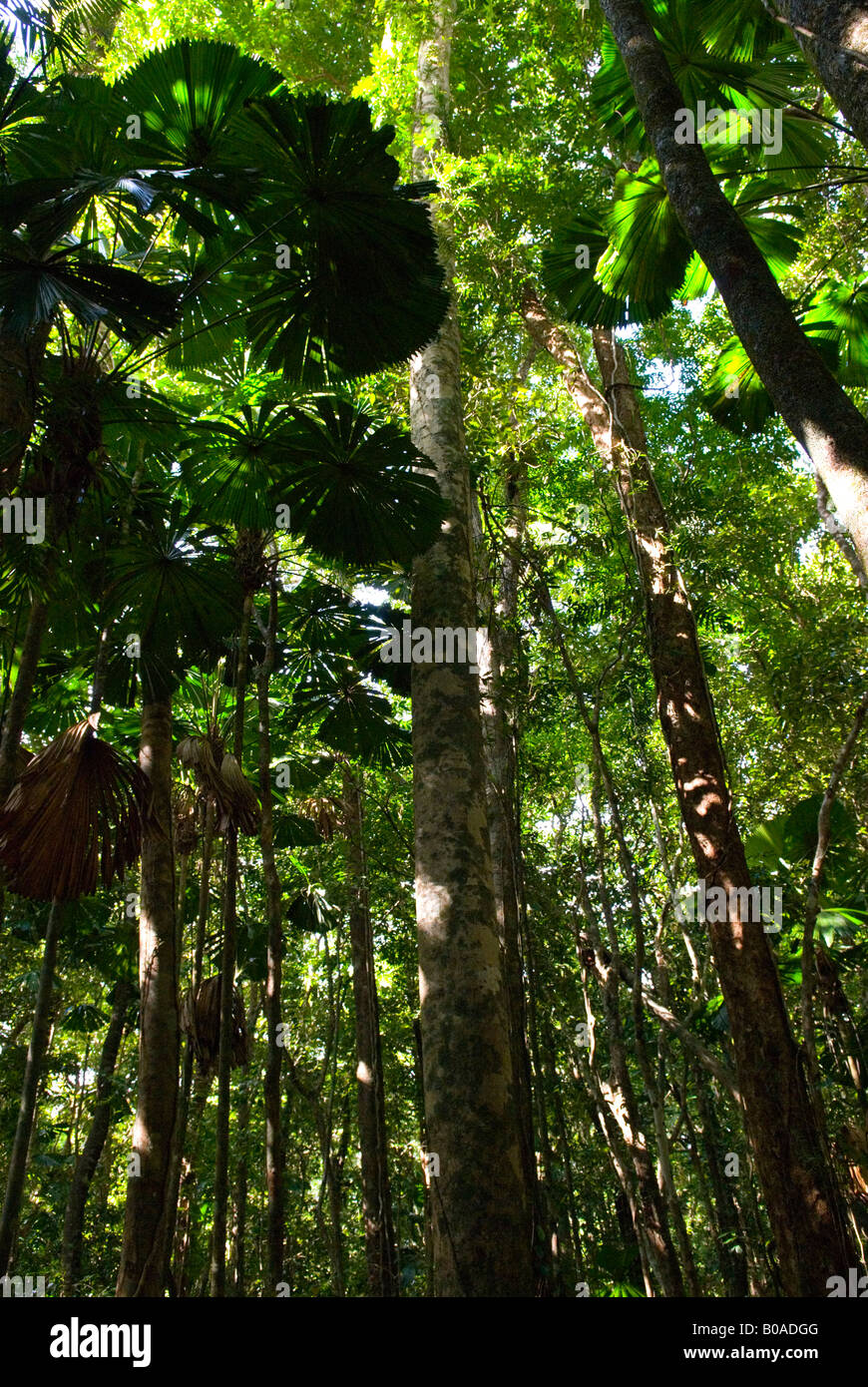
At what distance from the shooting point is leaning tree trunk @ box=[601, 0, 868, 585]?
2326 millimetres

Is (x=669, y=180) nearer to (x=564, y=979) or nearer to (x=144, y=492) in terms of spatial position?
(x=144, y=492)

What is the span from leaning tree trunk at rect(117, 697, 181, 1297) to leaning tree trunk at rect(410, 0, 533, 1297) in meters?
1.23

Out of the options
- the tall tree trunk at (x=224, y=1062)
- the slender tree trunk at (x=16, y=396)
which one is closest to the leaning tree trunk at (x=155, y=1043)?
the tall tree trunk at (x=224, y=1062)

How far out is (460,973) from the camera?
10.8ft

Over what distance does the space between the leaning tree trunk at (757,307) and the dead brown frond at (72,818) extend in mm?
2763

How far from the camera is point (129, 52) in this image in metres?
9.36

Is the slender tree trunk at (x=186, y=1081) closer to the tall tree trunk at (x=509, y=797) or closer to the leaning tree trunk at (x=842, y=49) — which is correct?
the tall tree trunk at (x=509, y=797)

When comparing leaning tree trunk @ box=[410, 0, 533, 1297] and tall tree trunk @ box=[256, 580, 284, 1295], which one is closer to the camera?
leaning tree trunk @ box=[410, 0, 533, 1297]

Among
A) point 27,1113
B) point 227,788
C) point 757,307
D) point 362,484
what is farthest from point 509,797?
point 757,307

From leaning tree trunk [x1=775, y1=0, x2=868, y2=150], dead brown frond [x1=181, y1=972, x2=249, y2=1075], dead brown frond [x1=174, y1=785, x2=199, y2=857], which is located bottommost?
dead brown frond [x1=181, y1=972, x2=249, y2=1075]

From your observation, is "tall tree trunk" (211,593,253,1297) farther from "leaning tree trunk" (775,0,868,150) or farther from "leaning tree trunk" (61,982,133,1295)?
"leaning tree trunk" (61,982,133,1295)

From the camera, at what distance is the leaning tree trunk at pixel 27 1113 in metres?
2.84

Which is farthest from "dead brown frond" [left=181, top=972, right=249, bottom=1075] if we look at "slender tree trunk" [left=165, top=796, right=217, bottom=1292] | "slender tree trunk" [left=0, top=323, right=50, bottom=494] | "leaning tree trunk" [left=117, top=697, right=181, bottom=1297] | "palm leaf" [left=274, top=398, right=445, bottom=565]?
"slender tree trunk" [left=0, top=323, right=50, bottom=494]

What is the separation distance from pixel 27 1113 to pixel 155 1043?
5.21 ft
